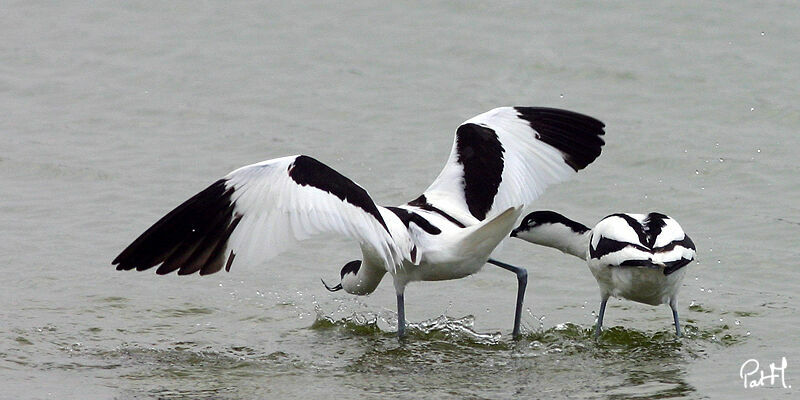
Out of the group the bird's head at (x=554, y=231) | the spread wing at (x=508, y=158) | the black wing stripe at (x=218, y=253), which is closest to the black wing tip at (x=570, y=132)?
the spread wing at (x=508, y=158)

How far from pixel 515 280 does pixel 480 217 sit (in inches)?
53.7

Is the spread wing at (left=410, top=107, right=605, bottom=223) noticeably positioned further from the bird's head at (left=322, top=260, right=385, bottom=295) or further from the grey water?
the grey water

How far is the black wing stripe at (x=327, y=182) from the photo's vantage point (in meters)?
6.78

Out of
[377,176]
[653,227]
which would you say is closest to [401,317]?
[653,227]

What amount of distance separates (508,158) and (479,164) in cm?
22

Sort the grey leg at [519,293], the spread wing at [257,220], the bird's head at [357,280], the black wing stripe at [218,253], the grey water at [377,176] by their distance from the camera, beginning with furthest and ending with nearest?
the bird's head at [357,280]
the grey leg at [519,293]
the grey water at [377,176]
the black wing stripe at [218,253]
the spread wing at [257,220]

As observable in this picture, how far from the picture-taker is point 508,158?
8047 millimetres

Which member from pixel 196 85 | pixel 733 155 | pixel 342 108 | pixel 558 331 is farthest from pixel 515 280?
pixel 196 85

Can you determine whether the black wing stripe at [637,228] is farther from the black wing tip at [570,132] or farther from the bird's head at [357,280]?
the bird's head at [357,280]

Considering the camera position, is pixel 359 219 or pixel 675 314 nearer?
pixel 359 219

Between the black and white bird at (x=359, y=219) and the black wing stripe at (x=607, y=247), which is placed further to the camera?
the black wing stripe at (x=607, y=247)

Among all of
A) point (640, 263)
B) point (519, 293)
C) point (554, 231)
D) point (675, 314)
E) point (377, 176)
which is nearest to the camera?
point (640, 263)

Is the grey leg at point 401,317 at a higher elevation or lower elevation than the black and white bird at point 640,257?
lower

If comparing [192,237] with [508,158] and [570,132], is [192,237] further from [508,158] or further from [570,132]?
[570,132]
